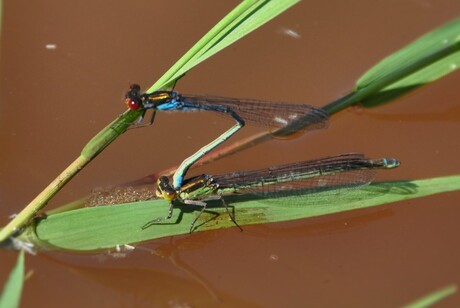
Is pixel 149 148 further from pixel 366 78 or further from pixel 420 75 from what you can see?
pixel 420 75

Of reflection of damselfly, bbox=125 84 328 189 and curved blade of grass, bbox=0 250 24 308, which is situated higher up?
reflection of damselfly, bbox=125 84 328 189

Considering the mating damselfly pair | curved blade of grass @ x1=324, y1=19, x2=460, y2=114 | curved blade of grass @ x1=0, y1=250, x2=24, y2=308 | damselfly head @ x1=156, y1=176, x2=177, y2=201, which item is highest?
curved blade of grass @ x1=324, y1=19, x2=460, y2=114

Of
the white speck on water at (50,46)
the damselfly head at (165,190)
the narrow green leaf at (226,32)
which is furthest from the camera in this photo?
the white speck on water at (50,46)

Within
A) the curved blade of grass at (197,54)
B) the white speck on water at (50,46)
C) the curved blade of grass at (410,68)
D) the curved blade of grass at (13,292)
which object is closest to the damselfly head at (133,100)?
the curved blade of grass at (197,54)

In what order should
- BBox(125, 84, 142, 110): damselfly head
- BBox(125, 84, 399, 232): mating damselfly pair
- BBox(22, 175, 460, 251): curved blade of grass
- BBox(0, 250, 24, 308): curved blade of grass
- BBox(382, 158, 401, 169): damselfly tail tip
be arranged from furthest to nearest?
BBox(382, 158, 401, 169): damselfly tail tip < BBox(125, 84, 399, 232): mating damselfly pair < BBox(22, 175, 460, 251): curved blade of grass < BBox(125, 84, 142, 110): damselfly head < BBox(0, 250, 24, 308): curved blade of grass

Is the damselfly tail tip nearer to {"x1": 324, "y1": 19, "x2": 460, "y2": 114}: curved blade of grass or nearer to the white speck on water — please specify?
{"x1": 324, "y1": 19, "x2": 460, "y2": 114}: curved blade of grass

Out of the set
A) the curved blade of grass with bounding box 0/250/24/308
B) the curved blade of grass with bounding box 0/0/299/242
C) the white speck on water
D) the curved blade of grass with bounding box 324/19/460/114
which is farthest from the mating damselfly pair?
the white speck on water

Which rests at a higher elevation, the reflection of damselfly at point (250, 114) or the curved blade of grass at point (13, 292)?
the reflection of damselfly at point (250, 114)

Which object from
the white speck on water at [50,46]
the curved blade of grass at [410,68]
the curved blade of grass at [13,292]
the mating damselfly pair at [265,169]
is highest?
the white speck on water at [50,46]

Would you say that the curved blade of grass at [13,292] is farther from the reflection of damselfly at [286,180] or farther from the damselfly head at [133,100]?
the reflection of damselfly at [286,180]
